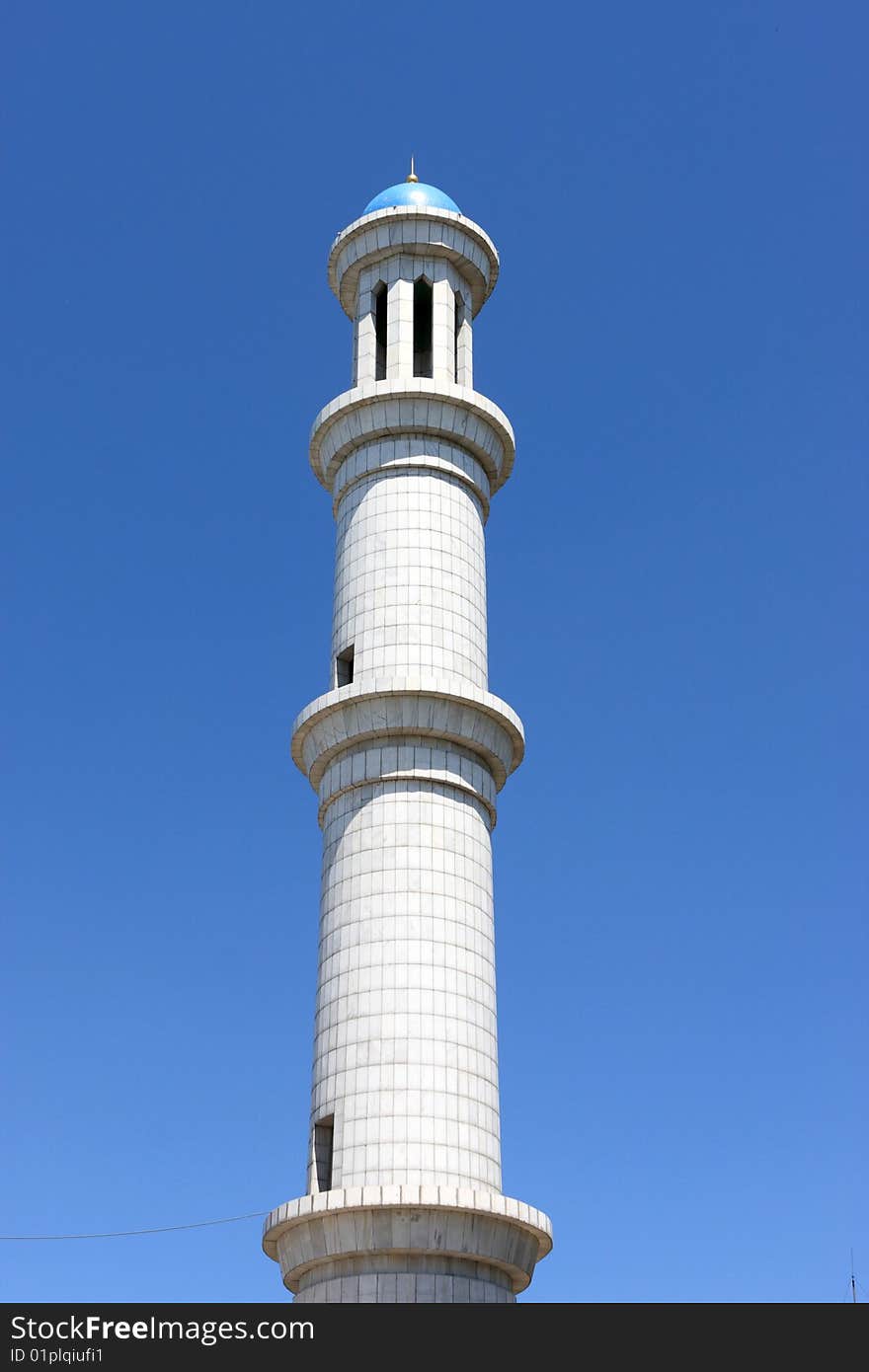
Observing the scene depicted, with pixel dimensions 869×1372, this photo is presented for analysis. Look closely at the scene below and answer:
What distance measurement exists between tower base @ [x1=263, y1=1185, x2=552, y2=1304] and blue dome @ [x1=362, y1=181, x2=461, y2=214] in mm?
27000

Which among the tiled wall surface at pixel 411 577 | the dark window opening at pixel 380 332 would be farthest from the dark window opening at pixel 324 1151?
the dark window opening at pixel 380 332

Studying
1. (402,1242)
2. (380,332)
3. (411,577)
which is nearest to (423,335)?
(380,332)

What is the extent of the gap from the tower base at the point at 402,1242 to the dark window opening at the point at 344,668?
1280 centimetres

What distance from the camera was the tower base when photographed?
33594 millimetres

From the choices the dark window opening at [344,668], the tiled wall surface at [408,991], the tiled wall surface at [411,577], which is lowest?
the tiled wall surface at [408,991]

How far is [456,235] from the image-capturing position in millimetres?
46312

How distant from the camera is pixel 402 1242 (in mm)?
33688

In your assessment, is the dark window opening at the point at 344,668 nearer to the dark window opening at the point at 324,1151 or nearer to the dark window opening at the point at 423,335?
the dark window opening at the point at 423,335

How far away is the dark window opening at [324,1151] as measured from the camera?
35719 millimetres

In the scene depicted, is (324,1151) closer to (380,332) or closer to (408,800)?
(408,800)

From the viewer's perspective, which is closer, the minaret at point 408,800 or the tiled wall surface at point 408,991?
the minaret at point 408,800

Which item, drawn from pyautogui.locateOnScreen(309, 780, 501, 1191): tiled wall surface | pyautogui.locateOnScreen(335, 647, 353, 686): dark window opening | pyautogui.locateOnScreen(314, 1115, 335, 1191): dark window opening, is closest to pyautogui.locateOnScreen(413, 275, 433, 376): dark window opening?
pyautogui.locateOnScreen(335, 647, 353, 686): dark window opening

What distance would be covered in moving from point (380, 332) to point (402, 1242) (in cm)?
2516

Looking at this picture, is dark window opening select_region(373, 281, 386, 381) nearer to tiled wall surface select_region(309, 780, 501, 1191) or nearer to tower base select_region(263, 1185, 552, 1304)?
tiled wall surface select_region(309, 780, 501, 1191)
